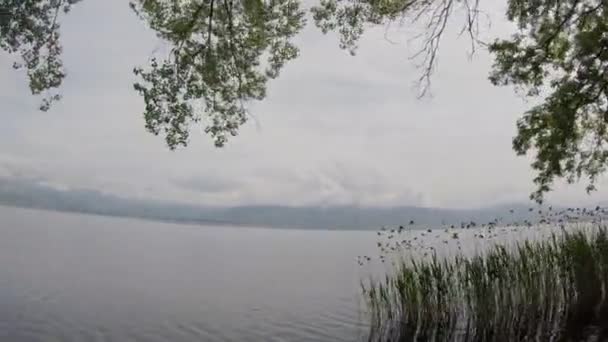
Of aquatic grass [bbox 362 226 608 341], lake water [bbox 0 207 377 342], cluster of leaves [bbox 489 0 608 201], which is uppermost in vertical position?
cluster of leaves [bbox 489 0 608 201]

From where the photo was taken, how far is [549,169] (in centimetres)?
1362

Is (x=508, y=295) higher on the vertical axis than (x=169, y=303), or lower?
higher

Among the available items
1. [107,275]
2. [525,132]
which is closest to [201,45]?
[525,132]

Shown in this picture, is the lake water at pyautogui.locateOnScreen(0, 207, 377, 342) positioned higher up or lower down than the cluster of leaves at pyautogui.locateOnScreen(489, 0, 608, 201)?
lower down

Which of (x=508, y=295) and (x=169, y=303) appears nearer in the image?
(x=508, y=295)

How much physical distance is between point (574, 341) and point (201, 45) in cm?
816

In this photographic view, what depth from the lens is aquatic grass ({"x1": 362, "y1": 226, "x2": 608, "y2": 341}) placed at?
10.0 meters

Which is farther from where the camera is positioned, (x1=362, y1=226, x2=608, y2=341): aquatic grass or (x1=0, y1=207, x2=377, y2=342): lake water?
(x1=0, y1=207, x2=377, y2=342): lake water

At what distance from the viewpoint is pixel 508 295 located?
10.1 m

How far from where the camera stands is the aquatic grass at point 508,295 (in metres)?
10.0

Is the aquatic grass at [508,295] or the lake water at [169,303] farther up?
the aquatic grass at [508,295]

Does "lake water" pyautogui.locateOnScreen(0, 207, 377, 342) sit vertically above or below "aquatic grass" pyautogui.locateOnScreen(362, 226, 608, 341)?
below

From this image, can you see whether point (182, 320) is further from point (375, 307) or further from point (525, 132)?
point (525, 132)

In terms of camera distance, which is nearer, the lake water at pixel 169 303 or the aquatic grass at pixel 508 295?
the aquatic grass at pixel 508 295
